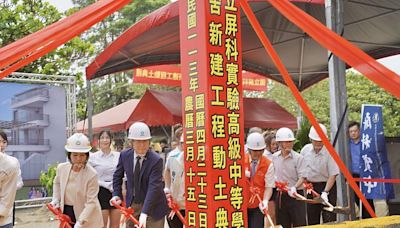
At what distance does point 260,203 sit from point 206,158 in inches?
58.8

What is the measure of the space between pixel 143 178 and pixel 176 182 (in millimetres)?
927

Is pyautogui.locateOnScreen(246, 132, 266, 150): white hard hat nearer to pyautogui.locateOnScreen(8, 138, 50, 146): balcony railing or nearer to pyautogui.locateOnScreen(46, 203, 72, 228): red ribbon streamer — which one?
pyautogui.locateOnScreen(46, 203, 72, 228): red ribbon streamer

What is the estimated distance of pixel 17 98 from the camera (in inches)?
347

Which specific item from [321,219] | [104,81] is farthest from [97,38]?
[321,219]

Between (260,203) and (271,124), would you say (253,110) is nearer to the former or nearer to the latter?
(271,124)

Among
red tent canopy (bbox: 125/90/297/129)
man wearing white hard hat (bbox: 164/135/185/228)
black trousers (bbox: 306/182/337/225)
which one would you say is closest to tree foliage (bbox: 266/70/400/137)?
red tent canopy (bbox: 125/90/297/129)

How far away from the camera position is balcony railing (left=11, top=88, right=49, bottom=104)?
28.9 ft

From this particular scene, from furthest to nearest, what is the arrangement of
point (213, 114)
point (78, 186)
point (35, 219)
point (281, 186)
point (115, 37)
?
1. point (115, 37)
2. point (35, 219)
3. point (281, 186)
4. point (78, 186)
5. point (213, 114)

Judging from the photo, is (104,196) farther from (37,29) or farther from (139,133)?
(37,29)

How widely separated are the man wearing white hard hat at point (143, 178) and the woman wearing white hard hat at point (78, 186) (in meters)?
0.38

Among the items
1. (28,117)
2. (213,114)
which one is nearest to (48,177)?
(28,117)

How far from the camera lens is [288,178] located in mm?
5910

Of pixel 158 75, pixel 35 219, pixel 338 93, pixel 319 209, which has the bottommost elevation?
pixel 35 219

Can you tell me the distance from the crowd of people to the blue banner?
14 cm
